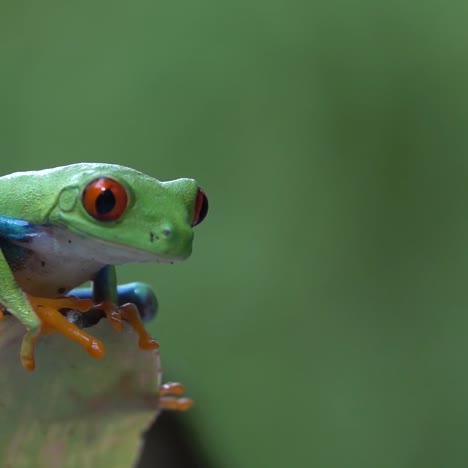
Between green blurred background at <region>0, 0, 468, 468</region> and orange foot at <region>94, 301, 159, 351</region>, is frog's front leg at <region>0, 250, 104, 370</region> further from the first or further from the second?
green blurred background at <region>0, 0, 468, 468</region>

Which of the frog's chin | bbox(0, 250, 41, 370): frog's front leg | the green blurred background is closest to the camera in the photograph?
bbox(0, 250, 41, 370): frog's front leg

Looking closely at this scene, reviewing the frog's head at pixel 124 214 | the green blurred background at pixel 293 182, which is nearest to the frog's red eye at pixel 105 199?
the frog's head at pixel 124 214

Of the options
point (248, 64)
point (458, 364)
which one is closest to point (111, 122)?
point (248, 64)

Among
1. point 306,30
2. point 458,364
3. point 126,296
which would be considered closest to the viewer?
point 126,296

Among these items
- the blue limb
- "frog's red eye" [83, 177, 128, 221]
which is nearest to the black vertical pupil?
"frog's red eye" [83, 177, 128, 221]

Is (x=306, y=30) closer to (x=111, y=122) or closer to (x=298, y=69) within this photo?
(x=298, y=69)

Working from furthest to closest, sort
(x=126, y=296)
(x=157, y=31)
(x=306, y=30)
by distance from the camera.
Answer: (x=157, y=31), (x=306, y=30), (x=126, y=296)

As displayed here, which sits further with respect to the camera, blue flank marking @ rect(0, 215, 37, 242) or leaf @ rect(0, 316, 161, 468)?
blue flank marking @ rect(0, 215, 37, 242)
